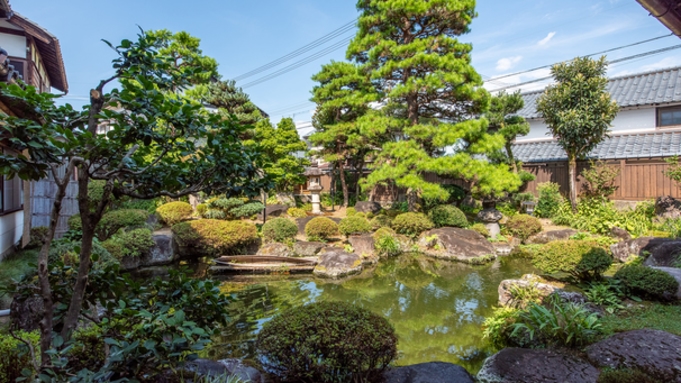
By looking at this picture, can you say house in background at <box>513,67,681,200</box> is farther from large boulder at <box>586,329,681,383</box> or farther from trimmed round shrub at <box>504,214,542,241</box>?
large boulder at <box>586,329,681,383</box>

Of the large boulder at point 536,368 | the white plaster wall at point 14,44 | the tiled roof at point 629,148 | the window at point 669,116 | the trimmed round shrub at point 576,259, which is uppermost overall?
the white plaster wall at point 14,44

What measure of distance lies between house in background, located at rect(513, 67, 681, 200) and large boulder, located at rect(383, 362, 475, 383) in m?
13.0

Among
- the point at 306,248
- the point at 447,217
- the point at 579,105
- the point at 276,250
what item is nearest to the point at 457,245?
the point at 447,217

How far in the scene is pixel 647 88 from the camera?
583 inches

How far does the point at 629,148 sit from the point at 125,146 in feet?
54.5

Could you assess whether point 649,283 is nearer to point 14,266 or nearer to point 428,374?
point 428,374

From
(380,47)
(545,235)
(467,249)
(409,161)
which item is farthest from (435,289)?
(380,47)

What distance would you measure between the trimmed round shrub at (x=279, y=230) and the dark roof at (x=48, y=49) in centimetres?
942

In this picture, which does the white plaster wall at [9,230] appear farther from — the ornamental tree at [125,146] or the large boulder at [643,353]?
the large boulder at [643,353]

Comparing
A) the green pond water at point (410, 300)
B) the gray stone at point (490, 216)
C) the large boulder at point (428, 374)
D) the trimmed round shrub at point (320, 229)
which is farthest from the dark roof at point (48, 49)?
the gray stone at point (490, 216)

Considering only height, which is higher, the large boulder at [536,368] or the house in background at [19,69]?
the house in background at [19,69]

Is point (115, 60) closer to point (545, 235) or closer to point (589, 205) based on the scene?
point (545, 235)

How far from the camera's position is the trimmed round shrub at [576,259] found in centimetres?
610

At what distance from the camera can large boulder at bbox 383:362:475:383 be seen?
3326 mm
